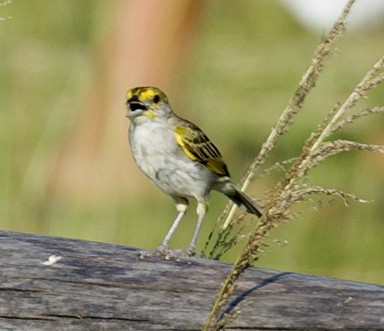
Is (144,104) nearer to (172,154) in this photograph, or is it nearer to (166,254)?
(172,154)

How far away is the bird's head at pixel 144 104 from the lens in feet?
16.1

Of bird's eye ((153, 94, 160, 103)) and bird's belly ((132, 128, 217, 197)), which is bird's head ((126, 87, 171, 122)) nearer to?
bird's eye ((153, 94, 160, 103))

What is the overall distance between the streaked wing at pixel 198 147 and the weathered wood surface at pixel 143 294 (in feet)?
5.49

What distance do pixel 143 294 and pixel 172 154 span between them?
1.93 metres

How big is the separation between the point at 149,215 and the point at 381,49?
9440mm

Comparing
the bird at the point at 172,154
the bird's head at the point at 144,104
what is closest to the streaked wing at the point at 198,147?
the bird at the point at 172,154

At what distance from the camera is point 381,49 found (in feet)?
53.5

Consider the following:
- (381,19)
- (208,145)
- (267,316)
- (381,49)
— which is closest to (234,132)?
(381,49)

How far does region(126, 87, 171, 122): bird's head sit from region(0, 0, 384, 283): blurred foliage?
28.5 inches

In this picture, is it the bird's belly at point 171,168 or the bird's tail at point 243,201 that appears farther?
the bird's belly at point 171,168

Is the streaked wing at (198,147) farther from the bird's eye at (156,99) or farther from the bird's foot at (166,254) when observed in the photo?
the bird's foot at (166,254)

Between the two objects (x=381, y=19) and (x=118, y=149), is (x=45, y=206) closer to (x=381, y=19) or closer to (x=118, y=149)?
(x=118, y=149)

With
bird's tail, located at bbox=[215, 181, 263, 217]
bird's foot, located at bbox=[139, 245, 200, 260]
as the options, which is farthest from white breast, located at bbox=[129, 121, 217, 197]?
bird's foot, located at bbox=[139, 245, 200, 260]

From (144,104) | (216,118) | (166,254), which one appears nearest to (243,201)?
(144,104)
